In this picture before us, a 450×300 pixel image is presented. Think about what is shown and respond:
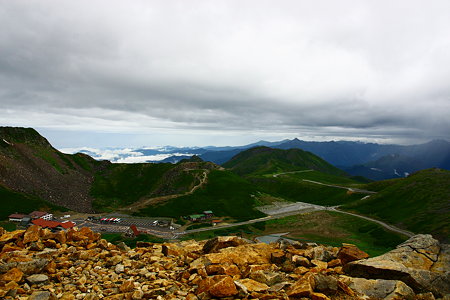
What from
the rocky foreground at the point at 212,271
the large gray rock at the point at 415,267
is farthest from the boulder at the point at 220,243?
the large gray rock at the point at 415,267

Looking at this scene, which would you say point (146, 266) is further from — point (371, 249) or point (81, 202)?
point (81, 202)

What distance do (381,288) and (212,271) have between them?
10139 millimetres

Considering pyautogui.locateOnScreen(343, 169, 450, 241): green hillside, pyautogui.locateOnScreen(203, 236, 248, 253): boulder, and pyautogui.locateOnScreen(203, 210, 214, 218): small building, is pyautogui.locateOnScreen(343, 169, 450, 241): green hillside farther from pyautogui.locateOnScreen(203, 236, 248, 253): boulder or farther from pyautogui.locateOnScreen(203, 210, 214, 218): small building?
pyautogui.locateOnScreen(203, 236, 248, 253): boulder

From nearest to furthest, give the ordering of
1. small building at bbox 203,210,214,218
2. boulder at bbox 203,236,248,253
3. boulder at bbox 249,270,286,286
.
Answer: boulder at bbox 249,270,286,286 → boulder at bbox 203,236,248,253 → small building at bbox 203,210,214,218

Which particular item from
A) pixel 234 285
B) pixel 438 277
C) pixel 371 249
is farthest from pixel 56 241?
pixel 371 249

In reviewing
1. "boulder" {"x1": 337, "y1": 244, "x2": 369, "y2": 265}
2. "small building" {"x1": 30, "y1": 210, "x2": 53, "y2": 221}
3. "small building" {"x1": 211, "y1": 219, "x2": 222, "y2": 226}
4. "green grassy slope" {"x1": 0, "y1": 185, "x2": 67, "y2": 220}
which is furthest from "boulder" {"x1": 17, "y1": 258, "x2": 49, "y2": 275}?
"green grassy slope" {"x1": 0, "y1": 185, "x2": 67, "y2": 220}

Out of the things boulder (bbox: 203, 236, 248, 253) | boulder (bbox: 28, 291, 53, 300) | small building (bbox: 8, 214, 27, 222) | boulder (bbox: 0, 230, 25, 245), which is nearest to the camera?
boulder (bbox: 28, 291, 53, 300)

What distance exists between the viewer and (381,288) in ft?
47.5

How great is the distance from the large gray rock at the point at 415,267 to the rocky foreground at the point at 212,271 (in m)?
0.06

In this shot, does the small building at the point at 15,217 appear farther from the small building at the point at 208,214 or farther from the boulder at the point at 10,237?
the boulder at the point at 10,237

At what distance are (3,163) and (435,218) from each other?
11421 inches

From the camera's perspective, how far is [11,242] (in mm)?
19703

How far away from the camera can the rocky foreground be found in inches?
531

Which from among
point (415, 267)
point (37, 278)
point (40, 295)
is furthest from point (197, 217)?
point (40, 295)
